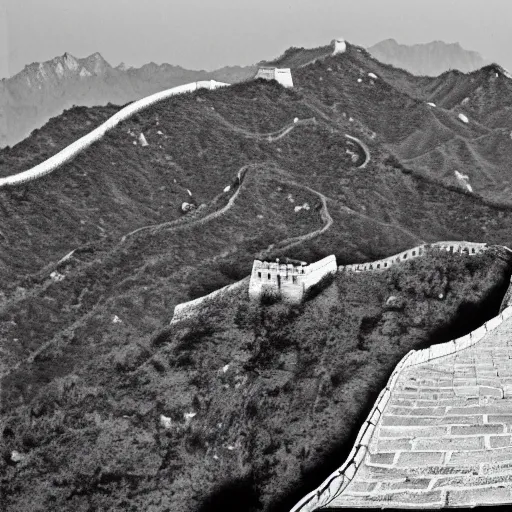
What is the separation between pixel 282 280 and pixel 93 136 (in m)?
23.6

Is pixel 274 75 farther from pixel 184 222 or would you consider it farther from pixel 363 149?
pixel 184 222

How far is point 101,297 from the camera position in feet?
167

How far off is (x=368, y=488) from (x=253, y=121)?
43.3m

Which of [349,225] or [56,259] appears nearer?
[56,259]

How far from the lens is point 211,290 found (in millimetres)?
51281

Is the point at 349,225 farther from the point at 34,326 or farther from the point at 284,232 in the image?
the point at 34,326

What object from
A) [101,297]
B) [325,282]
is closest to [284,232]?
[325,282]

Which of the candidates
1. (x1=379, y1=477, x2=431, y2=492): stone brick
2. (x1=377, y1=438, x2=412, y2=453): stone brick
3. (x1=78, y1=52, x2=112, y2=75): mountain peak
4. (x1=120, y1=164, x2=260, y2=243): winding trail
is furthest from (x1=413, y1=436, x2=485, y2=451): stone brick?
(x1=78, y1=52, x2=112, y2=75): mountain peak

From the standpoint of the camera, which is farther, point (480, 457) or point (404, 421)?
point (404, 421)

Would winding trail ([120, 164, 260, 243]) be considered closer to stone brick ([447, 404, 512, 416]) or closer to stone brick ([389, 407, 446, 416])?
stone brick ([389, 407, 446, 416])

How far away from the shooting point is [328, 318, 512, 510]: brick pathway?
3591 cm

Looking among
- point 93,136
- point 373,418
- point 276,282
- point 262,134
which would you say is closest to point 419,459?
point 373,418

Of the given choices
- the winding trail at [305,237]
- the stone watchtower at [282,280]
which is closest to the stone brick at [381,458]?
the stone watchtower at [282,280]

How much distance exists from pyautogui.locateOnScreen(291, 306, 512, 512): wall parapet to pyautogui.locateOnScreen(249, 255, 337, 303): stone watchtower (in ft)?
24.7
